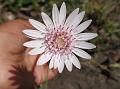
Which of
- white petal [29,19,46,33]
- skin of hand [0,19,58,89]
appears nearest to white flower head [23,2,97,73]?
white petal [29,19,46,33]

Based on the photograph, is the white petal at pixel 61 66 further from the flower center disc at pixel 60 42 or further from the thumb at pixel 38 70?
the thumb at pixel 38 70

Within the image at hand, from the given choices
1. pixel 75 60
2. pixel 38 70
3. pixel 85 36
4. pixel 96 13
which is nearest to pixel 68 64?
pixel 75 60

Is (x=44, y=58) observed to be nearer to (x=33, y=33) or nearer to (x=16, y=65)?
(x=33, y=33)

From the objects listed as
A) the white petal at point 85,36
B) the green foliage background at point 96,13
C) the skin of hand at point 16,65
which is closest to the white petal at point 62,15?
the white petal at point 85,36

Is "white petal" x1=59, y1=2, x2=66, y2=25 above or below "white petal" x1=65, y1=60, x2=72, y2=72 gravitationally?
above

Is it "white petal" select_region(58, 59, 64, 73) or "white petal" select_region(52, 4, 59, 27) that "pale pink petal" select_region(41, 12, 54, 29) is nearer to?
"white petal" select_region(52, 4, 59, 27)

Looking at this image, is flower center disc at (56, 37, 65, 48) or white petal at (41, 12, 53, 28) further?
flower center disc at (56, 37, 65, 48)
